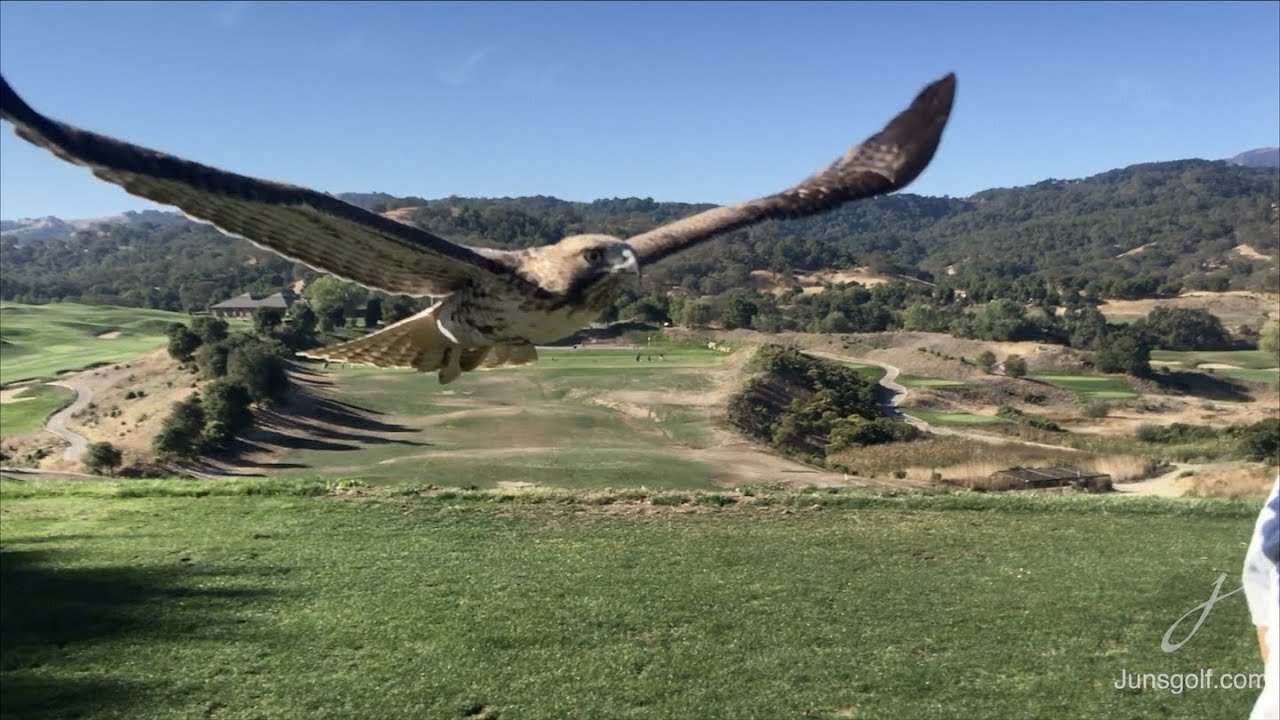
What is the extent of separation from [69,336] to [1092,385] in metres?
60.1

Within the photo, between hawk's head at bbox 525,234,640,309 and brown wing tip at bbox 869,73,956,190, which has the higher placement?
brown wing tip at bbox 869,73,956,190

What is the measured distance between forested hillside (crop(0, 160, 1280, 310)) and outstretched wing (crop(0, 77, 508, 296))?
26.1 metres

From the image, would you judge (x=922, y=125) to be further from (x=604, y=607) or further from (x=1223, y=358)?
(x=1223, y=358)

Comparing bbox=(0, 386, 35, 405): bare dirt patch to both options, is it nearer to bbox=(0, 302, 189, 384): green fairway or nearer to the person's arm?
bbox=(0, 302, 189, 384): green fairway

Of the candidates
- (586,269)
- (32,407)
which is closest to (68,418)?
(32,407)

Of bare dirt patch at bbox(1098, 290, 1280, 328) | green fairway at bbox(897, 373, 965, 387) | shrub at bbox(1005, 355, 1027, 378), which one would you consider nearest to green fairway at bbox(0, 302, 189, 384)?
green fairway at bbox(897, 373, 965, 387)

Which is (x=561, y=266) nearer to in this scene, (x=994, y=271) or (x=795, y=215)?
(x=795, y=215)

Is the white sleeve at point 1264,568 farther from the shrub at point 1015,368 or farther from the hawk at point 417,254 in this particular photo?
the shrub at point 1015,368

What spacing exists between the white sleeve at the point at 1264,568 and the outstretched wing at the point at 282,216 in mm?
1902

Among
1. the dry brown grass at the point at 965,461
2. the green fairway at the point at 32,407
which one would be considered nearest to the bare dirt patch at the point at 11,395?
the green fairway at the point at 32,407

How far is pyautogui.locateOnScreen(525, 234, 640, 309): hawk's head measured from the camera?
227 centimetres

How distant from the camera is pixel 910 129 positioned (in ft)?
12.5

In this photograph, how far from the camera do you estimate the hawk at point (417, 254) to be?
218 centimetres

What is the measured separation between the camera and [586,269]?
2273mm
